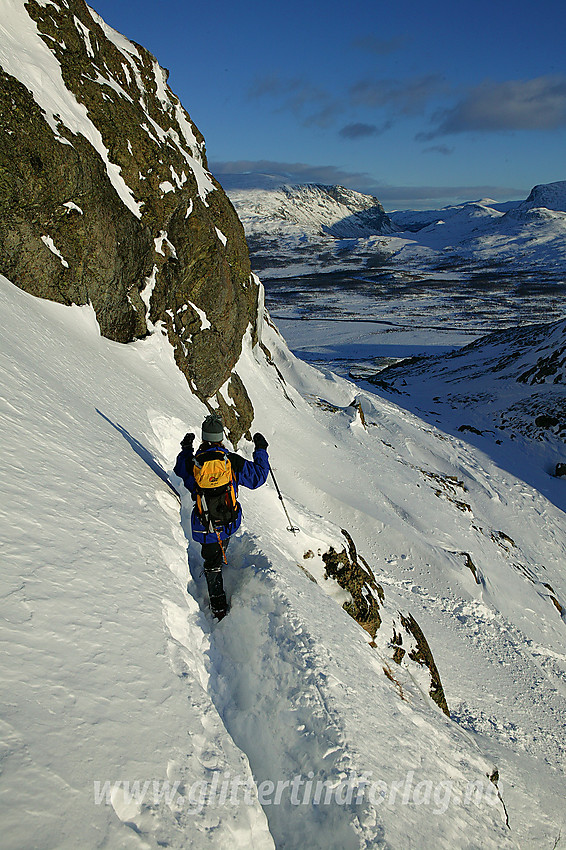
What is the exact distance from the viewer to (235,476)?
18.3 ft

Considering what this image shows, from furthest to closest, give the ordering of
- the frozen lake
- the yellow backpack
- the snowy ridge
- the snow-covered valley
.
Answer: the frozen lake < the snowy ridge < the yellow backpack < the snow-covered valley

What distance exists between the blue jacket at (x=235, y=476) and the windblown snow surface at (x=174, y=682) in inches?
14.2

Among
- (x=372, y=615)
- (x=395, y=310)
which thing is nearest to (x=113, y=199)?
(x=372, y=615)

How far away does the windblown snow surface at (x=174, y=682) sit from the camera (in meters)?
2.64

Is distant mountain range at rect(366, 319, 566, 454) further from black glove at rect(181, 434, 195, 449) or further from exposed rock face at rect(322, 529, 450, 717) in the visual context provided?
black glove at rect(181, 434, 195, 449)

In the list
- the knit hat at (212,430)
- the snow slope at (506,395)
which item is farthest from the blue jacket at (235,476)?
the snow slope at (506,395)

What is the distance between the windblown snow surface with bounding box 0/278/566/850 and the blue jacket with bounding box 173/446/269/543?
1.19ft

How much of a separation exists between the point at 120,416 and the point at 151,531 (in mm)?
3041

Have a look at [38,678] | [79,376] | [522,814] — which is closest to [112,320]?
[79,376]

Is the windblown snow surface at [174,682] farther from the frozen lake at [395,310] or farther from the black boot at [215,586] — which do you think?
the frozen lake at [395,310]

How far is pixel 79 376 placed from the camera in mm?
7348

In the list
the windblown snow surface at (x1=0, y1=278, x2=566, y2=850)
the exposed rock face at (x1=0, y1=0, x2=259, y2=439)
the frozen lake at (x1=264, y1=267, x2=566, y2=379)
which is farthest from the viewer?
the frozen lake at (x1=264, y1=267, x2=566, y2=379)

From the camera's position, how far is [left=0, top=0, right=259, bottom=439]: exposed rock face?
853cm

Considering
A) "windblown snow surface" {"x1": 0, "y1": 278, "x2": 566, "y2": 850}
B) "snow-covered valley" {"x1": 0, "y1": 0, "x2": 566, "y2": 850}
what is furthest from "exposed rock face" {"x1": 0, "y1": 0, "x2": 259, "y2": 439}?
"windblown snow surface" {"x1": 0, "y1": 278, "x2": 566, "y2": 850}
